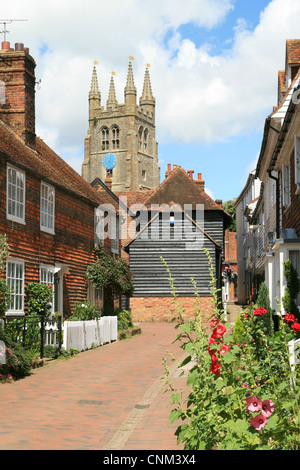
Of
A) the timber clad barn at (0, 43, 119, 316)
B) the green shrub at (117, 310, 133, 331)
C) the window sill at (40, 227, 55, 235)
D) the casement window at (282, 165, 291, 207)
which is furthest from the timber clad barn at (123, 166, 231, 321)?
the casement window at (282, 165, 291, 207)

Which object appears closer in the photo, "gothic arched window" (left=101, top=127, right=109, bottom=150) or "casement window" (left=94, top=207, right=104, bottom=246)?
"casement window" (left=94, top=207, right=104, bottom=246)

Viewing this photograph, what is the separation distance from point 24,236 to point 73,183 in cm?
→ 683

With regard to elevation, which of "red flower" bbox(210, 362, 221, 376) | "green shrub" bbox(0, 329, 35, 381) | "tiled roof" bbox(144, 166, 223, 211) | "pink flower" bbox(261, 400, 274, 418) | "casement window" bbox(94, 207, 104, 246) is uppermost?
"tiled roof" bbox(144, 166, 223, 211)

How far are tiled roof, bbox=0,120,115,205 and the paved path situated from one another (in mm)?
6640

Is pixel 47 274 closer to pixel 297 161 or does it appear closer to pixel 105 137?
pixel 297 161

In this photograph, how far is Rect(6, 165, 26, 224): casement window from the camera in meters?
18.9

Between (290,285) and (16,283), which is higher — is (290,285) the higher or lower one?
the lower one

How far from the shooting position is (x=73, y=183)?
86.7ft

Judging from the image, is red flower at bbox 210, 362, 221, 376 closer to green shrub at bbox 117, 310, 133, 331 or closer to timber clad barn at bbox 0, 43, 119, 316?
timber clad barn at bbox 0, 43, 119, 316

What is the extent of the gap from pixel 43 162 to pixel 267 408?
19.3 metres

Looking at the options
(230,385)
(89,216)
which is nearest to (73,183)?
(89,216)

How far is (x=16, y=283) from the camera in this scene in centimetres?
1923

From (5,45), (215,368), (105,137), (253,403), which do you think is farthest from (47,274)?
(105,137)

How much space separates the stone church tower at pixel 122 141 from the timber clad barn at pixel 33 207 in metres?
93.8
